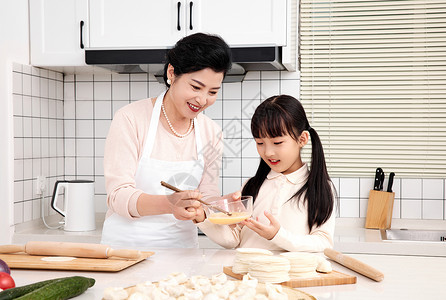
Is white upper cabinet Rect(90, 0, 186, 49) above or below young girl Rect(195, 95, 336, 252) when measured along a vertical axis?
above

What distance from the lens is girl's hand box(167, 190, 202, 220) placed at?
4.87ft

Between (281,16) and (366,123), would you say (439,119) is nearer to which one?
(366,123)

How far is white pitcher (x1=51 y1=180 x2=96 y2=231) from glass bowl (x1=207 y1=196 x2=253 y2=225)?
140 centimetres

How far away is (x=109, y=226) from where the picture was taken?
5.99 feet

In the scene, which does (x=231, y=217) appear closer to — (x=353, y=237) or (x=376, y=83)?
(x=353, y=237)

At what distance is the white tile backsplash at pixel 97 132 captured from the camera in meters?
2.71

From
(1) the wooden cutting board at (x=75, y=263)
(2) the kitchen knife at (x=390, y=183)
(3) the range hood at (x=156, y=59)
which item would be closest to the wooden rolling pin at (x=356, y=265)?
(1) the wooden cutting board at (x=75, y=263)

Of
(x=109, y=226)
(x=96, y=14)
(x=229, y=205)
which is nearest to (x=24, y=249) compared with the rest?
(x=109, y=226)

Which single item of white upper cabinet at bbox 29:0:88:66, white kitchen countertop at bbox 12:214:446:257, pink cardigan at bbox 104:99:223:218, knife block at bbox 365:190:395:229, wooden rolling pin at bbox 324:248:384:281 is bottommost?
white kitchen countertop at bbox 12:214:446:257

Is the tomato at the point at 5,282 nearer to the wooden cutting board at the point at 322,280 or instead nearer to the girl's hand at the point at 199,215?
the wooden cutting board at the point at 322,280

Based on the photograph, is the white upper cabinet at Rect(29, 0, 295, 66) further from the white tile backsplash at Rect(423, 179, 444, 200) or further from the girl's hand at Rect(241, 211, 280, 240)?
the girl's hand at Rect(241, 211, 280, 240)

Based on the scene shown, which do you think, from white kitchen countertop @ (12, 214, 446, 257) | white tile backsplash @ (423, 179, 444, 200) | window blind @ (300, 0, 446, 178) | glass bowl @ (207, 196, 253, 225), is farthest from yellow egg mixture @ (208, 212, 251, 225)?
white tile backsplash @ (423, 179, 444, 200)

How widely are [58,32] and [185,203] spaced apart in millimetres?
1603

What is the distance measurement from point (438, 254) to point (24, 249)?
1694 millimetres
